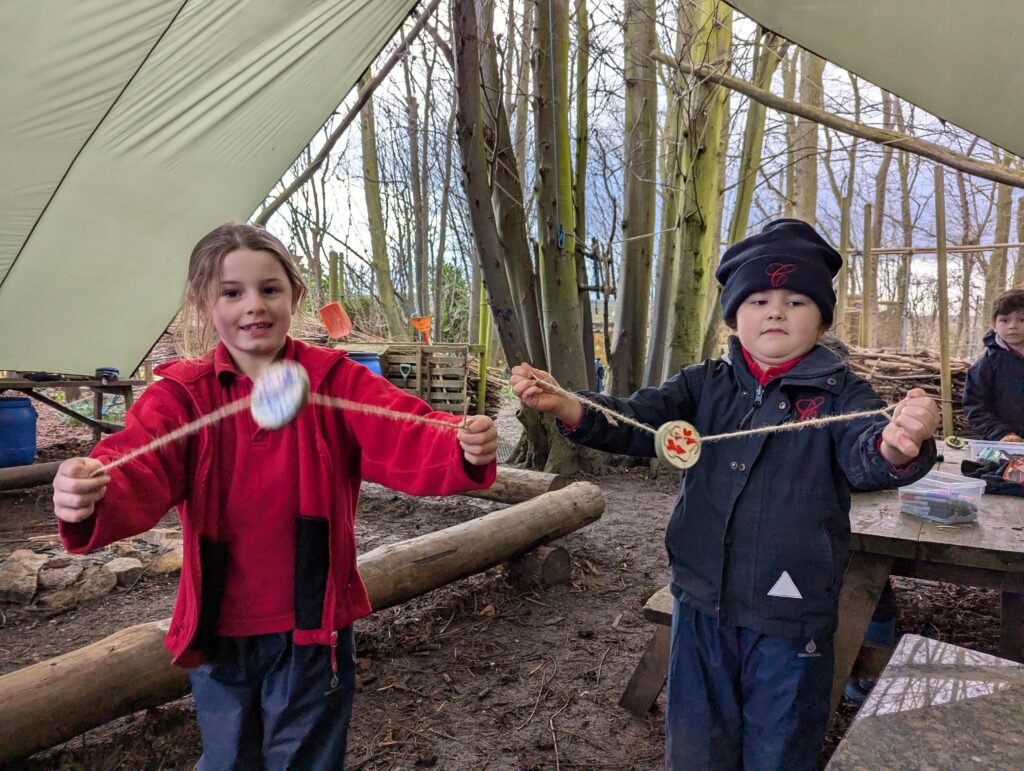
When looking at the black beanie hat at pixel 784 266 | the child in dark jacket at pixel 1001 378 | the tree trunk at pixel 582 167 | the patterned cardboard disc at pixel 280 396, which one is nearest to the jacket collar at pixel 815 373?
the black beanie hat at pixel 784 266

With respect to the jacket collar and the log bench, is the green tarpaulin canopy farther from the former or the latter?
the log bench

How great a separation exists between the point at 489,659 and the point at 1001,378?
362 cm

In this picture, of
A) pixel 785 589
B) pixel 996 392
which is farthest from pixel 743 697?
pixel 996 392

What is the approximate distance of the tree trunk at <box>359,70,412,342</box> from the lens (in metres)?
13.1

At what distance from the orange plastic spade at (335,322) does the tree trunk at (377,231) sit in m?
7.78

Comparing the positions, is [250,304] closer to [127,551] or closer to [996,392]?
[127,551]

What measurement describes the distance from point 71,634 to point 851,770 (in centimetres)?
371

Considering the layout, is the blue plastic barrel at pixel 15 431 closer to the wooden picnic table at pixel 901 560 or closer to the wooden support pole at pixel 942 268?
the wooden picnic table at pixel 901 560

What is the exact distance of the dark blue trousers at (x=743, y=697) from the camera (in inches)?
66.6

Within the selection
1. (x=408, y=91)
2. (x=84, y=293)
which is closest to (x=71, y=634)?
(x=84, y=293)

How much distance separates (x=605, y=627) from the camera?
353 cm

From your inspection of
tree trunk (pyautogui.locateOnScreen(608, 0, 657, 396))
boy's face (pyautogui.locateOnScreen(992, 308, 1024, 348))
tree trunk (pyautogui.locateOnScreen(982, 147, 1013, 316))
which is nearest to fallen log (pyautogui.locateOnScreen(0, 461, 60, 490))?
tree trunk (pyautogui.locateOnScreen(608, 0, 657, 396))

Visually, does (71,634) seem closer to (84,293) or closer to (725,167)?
(84,293)

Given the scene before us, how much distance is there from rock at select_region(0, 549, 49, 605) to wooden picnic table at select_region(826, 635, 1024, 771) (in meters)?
4.19
